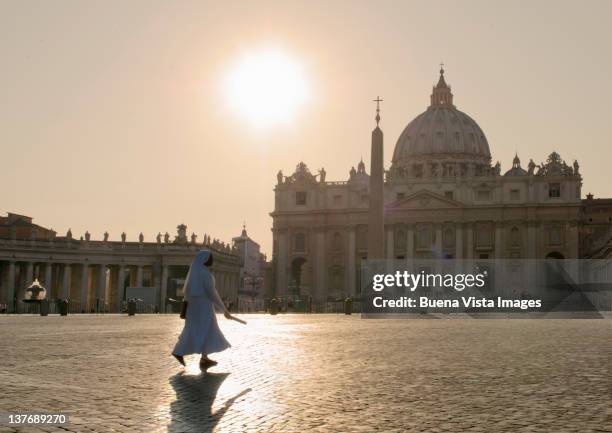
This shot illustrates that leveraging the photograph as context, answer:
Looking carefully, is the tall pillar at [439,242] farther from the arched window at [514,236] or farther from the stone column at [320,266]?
the stone column at [320,266]

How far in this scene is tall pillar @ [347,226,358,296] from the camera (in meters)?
102

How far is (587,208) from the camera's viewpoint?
112 m

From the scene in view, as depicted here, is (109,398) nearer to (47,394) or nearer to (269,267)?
(47,394)

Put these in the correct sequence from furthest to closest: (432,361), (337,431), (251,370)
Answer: (432,361)
(251,370)
(337,431)

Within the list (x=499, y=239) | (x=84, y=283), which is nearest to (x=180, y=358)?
(x=84, y=283)

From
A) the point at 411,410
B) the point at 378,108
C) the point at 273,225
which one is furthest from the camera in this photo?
the point at 273,225

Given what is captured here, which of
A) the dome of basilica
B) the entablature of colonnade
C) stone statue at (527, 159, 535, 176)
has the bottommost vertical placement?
the entablature of colonnade

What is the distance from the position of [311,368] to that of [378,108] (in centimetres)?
3233

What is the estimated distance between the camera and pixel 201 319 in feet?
44.2

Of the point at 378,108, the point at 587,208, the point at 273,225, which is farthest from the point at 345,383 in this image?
the point at 587,208

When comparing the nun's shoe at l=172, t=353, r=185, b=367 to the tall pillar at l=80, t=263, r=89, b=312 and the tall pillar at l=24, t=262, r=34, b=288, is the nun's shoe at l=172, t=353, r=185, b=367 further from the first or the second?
the tall pillar at l=80, t=263, r=89, b=312

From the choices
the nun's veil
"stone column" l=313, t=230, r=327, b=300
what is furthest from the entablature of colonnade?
the nun's veil

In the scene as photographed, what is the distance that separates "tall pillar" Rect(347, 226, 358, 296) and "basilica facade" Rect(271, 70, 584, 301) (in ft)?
0.39

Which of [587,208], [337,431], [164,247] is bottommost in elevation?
[337,431]
